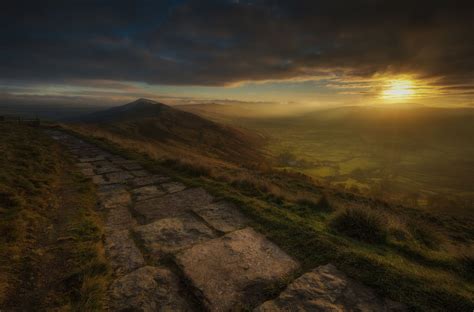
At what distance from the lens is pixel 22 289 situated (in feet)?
9.07

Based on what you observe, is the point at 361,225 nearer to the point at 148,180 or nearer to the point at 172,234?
the point at 172,234

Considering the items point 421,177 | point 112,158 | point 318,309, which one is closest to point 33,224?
point 318,309

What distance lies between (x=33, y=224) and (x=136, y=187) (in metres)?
2.80

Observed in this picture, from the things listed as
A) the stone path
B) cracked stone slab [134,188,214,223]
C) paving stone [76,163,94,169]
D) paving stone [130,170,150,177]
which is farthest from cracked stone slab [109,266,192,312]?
paving stone [76,163,94,169]

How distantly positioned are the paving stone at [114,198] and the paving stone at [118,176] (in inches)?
37.4

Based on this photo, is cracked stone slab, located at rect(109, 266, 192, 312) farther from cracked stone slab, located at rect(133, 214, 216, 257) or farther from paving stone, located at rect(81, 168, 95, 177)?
paving stone, located at rect(81, 168, 95, 177)

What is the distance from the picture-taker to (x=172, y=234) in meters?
4.23

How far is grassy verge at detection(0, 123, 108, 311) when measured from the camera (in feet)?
8.84

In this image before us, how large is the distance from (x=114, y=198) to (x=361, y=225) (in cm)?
608

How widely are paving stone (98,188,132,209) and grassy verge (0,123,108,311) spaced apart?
24 cm

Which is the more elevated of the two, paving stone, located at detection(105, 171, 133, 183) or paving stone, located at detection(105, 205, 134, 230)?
paving stone, located at detection(105, 205, 134, 230)

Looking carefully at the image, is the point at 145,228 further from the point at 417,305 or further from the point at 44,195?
the point at 417,305

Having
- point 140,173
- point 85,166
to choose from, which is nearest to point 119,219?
point 140,173

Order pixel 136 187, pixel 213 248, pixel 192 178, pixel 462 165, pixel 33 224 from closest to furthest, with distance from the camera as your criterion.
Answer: pixel 213 248 < pixel 33 224 < pixel 136 187 < pixel 192 178 < pixel 462 165
